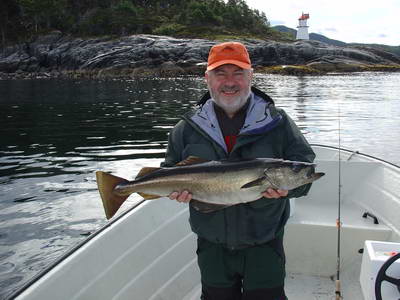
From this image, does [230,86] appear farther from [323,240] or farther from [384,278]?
[323,240]

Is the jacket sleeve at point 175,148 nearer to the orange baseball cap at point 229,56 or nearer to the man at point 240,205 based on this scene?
the man at point 240,205

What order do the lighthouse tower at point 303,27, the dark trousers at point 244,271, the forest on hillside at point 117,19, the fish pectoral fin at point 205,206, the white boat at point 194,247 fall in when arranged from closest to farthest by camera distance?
the fish pectoral fin at point 205,206, the dark trousers at point 244,271, the white boat at point 194,247, the forest on hillside at point 117,19, the lighthouse tower at point 303,27

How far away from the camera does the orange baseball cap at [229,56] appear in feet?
13.1

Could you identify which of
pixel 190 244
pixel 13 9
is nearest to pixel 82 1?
pixel 13 9

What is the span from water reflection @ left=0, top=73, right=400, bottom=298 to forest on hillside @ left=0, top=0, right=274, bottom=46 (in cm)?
5924

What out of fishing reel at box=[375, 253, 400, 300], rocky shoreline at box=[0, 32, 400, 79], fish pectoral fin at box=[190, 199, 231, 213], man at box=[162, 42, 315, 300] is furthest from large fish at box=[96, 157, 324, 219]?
rocky shoreline at box=[0, 32, 400, 79]

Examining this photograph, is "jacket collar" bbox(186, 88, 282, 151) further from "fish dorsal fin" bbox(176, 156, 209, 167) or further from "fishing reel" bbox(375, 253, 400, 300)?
"fishing reel" bbox(375, 253, 400, 300)

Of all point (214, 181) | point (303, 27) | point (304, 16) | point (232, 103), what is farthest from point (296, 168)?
point (303, 27)

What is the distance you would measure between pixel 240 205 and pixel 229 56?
148 cm

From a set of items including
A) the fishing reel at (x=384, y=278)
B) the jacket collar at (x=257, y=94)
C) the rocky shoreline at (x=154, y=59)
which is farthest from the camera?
the rocky shoreline at (x=154, y=59)

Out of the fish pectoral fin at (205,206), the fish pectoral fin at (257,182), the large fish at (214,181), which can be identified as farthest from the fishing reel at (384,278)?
the fish pectoral fin at (205,206)

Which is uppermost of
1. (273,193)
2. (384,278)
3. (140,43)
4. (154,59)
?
(140,43)

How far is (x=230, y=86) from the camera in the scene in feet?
13.3

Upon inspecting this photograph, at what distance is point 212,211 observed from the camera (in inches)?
153
